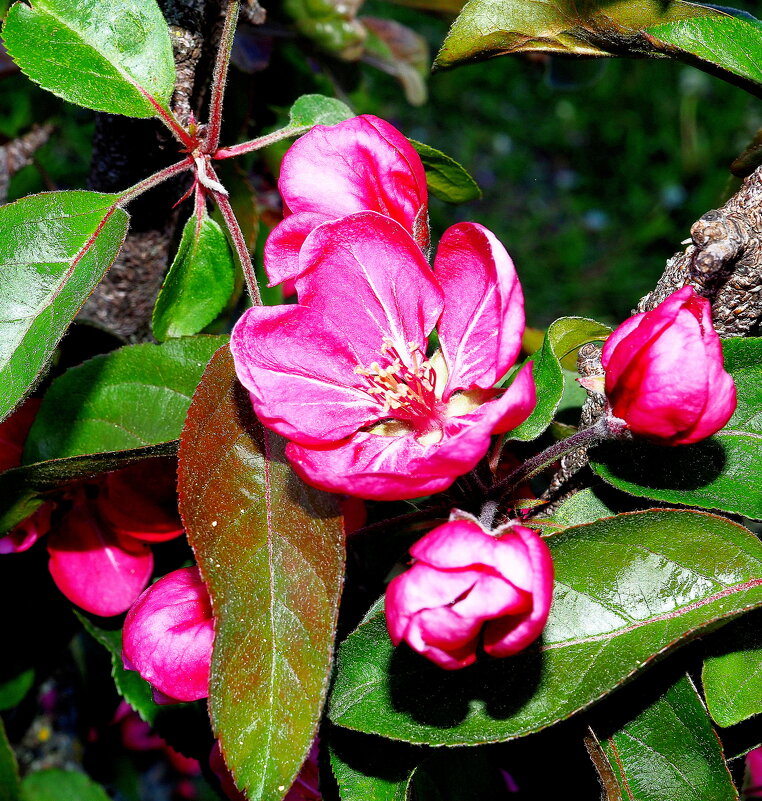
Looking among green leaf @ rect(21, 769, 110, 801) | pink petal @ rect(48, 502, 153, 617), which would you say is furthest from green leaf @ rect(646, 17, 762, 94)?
green leaf @ rect(21, 769, 110, 801)

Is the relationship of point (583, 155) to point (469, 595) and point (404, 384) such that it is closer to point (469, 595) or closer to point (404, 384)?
point (404, 384)

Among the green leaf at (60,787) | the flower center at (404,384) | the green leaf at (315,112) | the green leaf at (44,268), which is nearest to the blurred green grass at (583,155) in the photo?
the green leaf at (60,787)

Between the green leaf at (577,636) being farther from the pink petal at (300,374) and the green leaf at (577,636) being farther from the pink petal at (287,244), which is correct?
the pink petal at (287,244)

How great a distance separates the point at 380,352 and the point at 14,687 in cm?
78

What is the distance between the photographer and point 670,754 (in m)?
0.73

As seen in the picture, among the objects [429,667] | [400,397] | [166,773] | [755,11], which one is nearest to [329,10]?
[400,397]

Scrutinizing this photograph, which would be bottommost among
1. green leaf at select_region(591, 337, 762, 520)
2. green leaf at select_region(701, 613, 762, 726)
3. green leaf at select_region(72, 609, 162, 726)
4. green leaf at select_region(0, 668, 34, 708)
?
green leaf at select_region(0, 668, 34, 708)

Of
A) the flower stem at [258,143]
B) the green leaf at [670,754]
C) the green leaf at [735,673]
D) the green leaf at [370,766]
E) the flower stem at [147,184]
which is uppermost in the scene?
the flower stem at [258,143]

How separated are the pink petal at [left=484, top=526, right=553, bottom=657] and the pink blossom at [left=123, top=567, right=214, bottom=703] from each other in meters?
0.25

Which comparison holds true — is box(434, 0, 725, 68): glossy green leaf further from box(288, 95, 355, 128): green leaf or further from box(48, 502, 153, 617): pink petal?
box(48, 502, 153, 617): pink petal

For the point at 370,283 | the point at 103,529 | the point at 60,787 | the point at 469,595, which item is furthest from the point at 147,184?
the point at 60,787

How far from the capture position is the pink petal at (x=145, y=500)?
891 mm

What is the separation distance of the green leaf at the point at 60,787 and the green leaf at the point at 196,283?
2.98 ft

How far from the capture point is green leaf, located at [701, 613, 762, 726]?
70 cm
